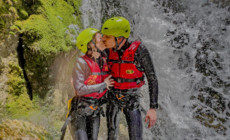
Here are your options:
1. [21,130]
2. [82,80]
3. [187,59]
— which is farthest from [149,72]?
[187,59]

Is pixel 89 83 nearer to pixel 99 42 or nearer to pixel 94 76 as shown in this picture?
pixel 94 76

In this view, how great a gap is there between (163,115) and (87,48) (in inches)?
84.6

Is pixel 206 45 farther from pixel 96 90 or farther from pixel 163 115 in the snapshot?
pixel 96 90

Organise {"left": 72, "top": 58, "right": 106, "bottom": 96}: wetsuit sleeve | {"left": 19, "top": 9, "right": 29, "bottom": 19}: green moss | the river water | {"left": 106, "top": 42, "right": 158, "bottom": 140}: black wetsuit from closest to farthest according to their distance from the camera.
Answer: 1. {"left": 72, "top": 58, "right": 106, "bottom": 96}: wetsuit sleeve
2. {"left": 106, "top": 42, "right": 158, "bottom": 140}: black wetsuit
3. {"left": 19, "top": 9, "right": 29, "bottom": 19}: green moss
4. the river water

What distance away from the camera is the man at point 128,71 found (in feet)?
5.33

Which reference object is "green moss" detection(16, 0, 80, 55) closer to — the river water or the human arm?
the river water

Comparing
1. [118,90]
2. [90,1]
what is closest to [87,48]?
[118,90]

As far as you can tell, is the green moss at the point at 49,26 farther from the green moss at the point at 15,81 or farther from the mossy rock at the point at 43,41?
the green moss at the point at 15,81

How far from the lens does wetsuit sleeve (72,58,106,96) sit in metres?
1.54

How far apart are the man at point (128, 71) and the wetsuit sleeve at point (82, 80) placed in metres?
0.22

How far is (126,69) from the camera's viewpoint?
1.64m

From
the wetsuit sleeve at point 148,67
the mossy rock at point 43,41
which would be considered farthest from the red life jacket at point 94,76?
the mossy rock at point 43,41

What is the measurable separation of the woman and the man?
9 cm

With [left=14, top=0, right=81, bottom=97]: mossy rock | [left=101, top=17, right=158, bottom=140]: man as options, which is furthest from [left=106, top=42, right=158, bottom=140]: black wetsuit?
[left=14, top=0, right=81, bottom=97]: mossy rock
